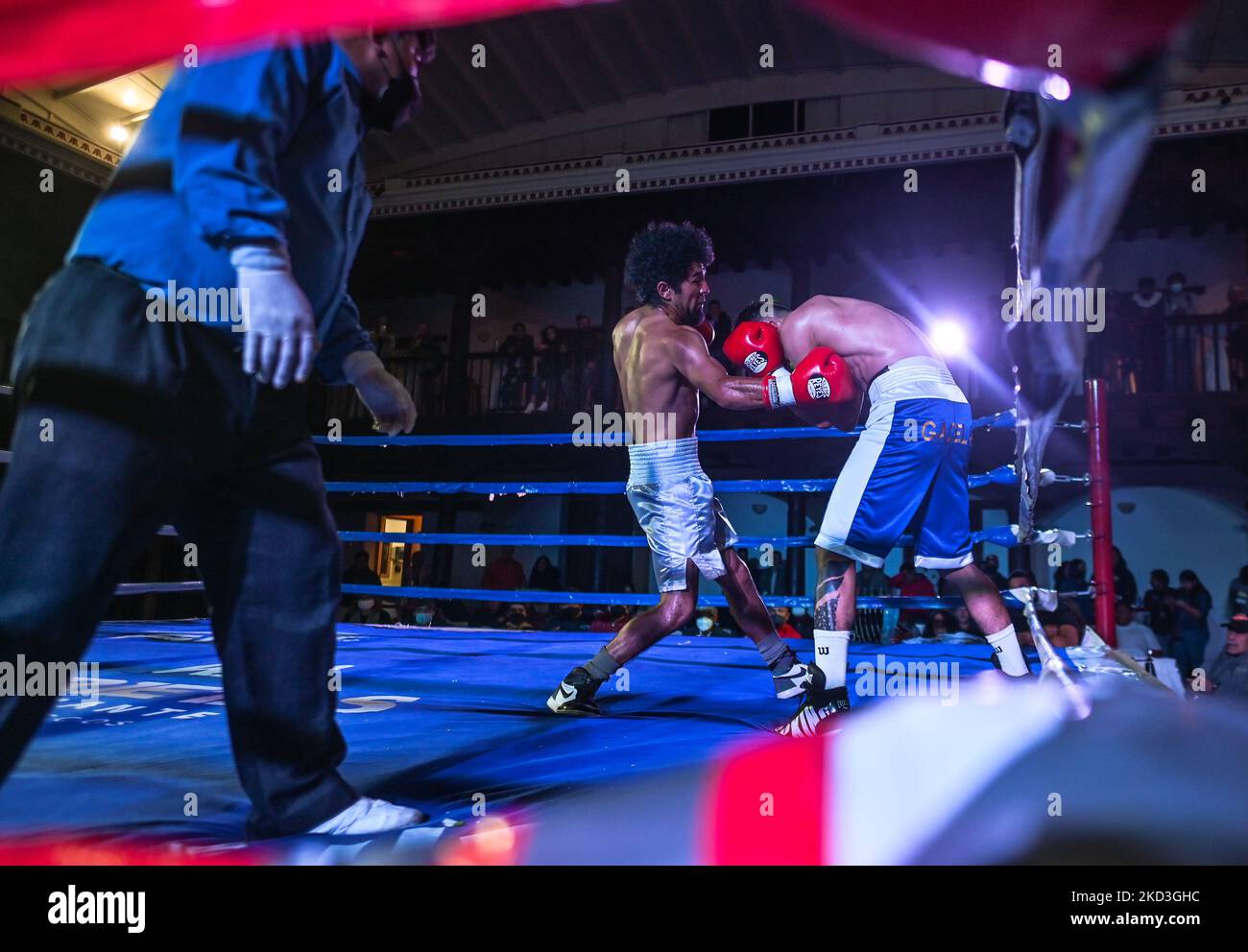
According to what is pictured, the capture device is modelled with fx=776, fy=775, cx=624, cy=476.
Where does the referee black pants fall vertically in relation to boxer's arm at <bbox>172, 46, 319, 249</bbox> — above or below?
below

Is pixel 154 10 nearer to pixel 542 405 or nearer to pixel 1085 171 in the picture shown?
pixel 1085 171

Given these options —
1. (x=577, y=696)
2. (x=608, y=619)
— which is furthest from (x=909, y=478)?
(x=608, y=619)

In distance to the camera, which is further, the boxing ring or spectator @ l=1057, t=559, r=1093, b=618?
spectator @ l=1057, t=559, r=1093, b=618

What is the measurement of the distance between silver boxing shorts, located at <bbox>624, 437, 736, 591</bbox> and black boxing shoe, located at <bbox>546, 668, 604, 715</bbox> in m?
0.33

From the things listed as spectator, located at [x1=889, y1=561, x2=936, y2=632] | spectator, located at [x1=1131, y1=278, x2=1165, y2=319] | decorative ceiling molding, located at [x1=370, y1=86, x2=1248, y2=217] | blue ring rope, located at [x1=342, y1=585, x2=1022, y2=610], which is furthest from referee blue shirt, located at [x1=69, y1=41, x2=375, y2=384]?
spectator, located at [x1=1131, y1=278, x2=1165, y2=319]

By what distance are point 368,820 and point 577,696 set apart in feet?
3.37

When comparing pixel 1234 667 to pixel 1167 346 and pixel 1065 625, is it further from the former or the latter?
pixel 1167 346

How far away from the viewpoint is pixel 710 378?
2.19 meters

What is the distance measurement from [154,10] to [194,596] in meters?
8.70

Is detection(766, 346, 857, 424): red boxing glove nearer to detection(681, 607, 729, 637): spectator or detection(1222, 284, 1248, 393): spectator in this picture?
detection(681, 607, 729, 637): spectator

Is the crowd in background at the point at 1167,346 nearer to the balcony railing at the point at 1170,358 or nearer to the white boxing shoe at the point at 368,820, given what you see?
the balcony railing at the point at 1170,358

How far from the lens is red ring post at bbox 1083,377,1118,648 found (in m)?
2.77

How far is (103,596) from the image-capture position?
3.10 ft
